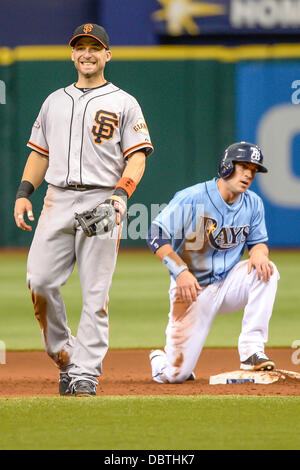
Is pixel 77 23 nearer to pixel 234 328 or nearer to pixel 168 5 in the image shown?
pixel 168 5

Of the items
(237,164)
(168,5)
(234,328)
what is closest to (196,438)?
(237,164)

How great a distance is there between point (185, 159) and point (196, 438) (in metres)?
10.3

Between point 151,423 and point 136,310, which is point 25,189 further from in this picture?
point 136,310

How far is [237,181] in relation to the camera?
550 centimetres

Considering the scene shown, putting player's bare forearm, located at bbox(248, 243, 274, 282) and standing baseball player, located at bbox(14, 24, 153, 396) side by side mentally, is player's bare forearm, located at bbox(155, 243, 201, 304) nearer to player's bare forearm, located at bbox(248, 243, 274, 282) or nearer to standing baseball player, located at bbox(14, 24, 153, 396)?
player's bare forearm, located at bbox(248, 243, 274, 282)

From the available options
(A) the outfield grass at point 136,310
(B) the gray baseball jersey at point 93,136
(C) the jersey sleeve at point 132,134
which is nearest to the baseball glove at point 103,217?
(B) the gray baseball jersey at point 93,136

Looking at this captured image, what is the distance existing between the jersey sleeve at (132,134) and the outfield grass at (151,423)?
125cm

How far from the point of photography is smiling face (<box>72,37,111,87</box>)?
16.1ft

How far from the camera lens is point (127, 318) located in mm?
8570

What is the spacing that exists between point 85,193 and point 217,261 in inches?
45.6

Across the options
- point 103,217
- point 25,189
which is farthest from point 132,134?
point 25,189

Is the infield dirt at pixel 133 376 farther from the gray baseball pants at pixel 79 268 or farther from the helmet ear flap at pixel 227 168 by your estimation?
the helmet ear flap at pixel 227 168

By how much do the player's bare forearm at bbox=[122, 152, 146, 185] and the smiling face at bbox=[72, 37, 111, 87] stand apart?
0.47 meters

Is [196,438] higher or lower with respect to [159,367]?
lower
